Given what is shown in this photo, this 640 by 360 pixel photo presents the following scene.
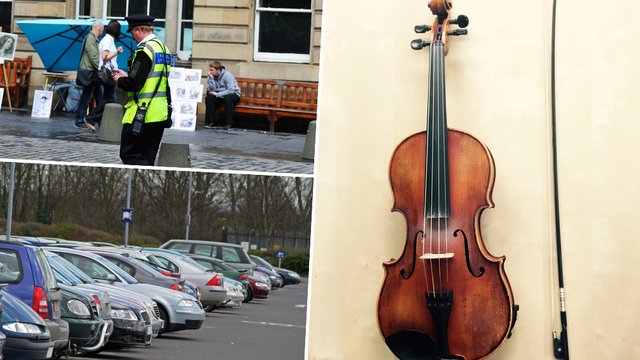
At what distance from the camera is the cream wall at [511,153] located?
7805 millimetres

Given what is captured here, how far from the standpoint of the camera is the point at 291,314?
29.6 ft

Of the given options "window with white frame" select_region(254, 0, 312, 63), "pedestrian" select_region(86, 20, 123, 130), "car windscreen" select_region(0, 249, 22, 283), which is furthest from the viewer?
"window with white frame" select_region(254, 0, 312, 63)

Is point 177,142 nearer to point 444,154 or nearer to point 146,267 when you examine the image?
point 146,267

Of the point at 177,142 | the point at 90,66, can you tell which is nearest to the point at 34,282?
the point at 177,142

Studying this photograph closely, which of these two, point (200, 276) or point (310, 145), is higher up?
point (310, 145)

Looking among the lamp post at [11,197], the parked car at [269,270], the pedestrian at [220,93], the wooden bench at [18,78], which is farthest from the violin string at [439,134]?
the wooden bench at [18,78]

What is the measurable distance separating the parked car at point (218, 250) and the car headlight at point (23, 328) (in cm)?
142

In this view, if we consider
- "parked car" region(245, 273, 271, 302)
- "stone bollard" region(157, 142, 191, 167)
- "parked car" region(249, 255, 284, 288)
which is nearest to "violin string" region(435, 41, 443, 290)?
"parked car" region(249, 255, 284, 288)

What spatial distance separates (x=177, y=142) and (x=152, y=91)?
15.6ft

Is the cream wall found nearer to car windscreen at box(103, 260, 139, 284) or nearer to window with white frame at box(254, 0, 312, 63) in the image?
car windscreen at box(103, 260, 139, 284)

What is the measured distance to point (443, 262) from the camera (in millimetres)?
7414

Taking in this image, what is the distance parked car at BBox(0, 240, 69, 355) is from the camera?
306 inches

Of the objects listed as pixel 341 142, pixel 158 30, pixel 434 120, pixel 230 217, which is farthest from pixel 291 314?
pixel 158 30

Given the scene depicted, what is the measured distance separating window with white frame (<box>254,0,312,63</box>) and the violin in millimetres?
9772
